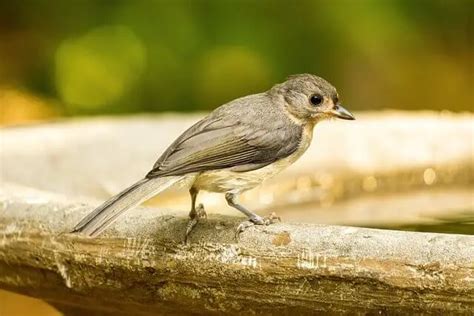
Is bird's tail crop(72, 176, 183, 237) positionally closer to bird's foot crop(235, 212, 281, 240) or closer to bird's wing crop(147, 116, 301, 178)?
bird's wing crop(147, 116, 301, 178)

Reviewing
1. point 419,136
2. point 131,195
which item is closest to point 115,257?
point 131,195

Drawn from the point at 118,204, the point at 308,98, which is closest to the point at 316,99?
the point at 308,98

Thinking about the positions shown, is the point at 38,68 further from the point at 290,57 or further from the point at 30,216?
the point at 30,216

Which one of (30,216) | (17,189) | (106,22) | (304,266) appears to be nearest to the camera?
(304,266)

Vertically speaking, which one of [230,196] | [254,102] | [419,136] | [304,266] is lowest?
[304,266]

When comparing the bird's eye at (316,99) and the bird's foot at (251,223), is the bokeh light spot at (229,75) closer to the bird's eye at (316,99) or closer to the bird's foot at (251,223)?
the bird's eye at (316,99)

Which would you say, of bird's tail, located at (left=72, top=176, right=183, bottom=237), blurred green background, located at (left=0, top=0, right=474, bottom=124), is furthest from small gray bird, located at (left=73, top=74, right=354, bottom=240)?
blurred green background, located at (left=0, top=0, right=474, bottom=124)

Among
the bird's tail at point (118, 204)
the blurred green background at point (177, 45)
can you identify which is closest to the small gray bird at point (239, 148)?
the bird's tail at point (118, 204)
